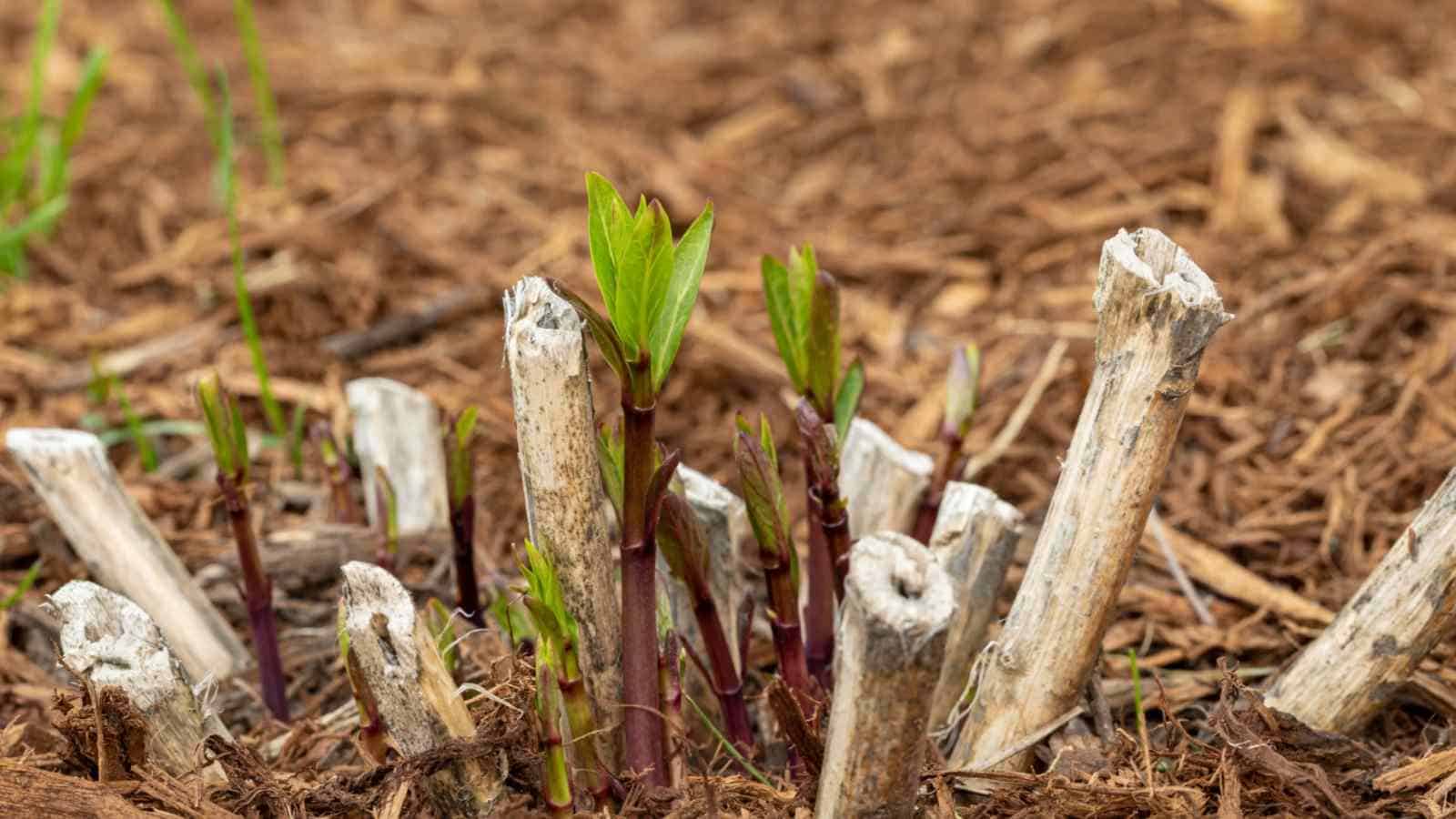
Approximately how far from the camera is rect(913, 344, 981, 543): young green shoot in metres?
1.92

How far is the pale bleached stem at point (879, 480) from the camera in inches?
78.4

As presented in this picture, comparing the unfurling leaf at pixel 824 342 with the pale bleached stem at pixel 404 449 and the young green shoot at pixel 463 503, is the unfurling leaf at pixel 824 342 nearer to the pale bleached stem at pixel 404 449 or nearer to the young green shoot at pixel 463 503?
the young green shoot at pixel 463 503

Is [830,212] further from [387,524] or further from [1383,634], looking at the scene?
[1383,634]

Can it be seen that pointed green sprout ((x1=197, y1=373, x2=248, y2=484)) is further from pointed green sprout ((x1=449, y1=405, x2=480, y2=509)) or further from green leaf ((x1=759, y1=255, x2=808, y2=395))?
A: green leaf ((x1=759, y1=255, x2=808, y2=395))

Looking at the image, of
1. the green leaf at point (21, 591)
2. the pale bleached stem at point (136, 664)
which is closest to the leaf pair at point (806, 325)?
the pale bleached stem at point (136, 664)

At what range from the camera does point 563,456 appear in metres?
1.51

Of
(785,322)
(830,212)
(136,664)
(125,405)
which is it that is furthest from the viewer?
(830,212)

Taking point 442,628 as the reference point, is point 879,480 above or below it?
above

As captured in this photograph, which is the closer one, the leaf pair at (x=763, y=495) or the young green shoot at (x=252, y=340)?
the leaf pair at (x=763, y=495)

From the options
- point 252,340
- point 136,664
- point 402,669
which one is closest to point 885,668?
point 402,669

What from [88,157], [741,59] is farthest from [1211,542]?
[88,157]

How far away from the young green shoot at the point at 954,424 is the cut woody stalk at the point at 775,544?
308 mm

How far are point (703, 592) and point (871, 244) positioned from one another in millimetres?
1888

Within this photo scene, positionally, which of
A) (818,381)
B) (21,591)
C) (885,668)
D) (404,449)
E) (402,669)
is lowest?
(21,591)
